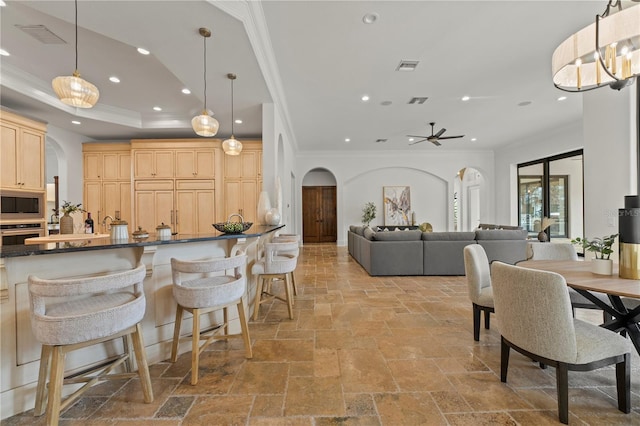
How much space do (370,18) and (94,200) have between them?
6.61 m

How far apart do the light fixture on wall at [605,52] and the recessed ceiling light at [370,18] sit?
1595 mm

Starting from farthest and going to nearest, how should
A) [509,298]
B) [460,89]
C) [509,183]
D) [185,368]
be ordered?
[509,183], [460,89], [185,368], [509,298]

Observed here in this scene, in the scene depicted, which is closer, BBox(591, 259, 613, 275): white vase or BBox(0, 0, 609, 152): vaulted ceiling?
BBox(591, 259, 613, 275): white vase

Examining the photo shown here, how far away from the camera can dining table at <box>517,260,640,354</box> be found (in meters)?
1.57

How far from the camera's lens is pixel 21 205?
4129 millimetres

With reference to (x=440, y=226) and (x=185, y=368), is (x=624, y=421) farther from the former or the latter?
(x=440, y=226)

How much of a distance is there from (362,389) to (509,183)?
9198 mm

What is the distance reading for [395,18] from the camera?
2.80m

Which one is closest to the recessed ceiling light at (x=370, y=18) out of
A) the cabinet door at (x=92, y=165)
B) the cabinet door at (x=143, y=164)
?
the cabinet door at (x=143, y=164)

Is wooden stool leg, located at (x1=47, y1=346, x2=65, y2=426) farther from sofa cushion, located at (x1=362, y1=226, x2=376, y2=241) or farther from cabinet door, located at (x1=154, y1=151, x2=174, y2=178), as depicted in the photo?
cabinet door, located at (x1=154, y1=151, x2=174, y2=178)

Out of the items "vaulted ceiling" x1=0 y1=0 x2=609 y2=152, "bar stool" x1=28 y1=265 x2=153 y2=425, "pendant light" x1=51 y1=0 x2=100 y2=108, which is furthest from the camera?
"vaulted ceiling" x1=0 y1=0 x2=609 y2=152

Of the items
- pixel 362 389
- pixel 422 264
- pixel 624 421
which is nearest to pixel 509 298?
pixel 624 421

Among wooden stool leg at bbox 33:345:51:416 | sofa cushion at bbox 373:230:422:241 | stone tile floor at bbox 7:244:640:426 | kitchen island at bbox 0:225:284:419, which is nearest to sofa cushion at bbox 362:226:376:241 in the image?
A: sofa cushion at bbox 373:230:422:241

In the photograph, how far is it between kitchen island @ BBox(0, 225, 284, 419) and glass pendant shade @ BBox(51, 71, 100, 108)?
117 cm
